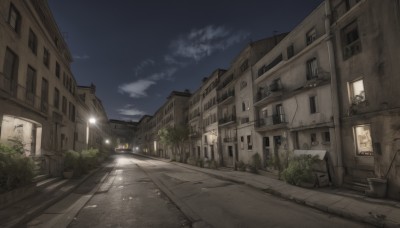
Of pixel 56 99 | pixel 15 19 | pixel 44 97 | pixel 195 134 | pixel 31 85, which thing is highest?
pixel 15 19

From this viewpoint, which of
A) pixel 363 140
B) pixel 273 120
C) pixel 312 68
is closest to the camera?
pixel 363 140

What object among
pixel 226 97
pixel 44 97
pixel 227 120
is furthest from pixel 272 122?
pixel 44 97

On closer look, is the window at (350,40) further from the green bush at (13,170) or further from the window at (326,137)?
the green bush at (13,170)

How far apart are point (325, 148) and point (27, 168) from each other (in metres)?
16.0

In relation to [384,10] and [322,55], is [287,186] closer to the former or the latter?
[322,55]

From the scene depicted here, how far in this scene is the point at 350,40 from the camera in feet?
40.9

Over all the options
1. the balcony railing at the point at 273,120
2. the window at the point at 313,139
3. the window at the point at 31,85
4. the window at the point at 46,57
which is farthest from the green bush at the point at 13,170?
the balcony railing at the point at 273,120

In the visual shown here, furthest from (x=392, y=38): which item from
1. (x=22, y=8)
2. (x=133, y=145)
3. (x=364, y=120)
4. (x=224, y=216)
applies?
(x=133, y=145)

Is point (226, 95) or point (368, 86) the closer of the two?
point (368, 86)

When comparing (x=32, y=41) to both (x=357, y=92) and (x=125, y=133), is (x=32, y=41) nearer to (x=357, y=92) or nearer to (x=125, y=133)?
(x=357, y=92)

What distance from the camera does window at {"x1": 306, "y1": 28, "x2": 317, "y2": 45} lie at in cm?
1528

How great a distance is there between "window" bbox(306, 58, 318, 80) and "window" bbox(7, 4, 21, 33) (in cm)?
1833

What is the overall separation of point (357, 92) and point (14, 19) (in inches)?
773

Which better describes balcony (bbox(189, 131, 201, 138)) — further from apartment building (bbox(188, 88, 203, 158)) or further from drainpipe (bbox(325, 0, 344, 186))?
drainpipe (bbox(325, 0, 344, 186))
